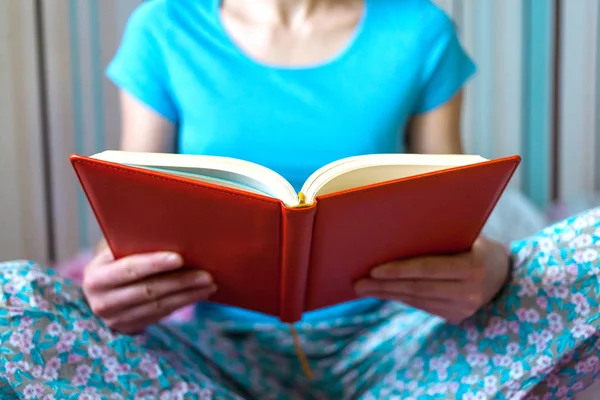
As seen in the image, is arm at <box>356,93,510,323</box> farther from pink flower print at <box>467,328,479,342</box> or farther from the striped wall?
the striped wall

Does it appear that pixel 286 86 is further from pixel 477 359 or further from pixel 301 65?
pixel 477 359

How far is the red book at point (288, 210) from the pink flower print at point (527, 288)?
0.09 meters

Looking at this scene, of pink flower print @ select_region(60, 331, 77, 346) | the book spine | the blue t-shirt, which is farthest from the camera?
the blue t-shirt

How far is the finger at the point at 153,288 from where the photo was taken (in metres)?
0.66

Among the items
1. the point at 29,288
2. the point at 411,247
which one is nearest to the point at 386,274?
the point at 411,247

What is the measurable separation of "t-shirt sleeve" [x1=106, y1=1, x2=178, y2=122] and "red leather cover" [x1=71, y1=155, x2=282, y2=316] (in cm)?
32

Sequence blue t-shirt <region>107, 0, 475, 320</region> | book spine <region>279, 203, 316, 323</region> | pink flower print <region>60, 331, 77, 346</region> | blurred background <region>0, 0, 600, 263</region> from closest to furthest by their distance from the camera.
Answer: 1. book spine <region>279, 203, 316, 323</region>
2. pink flower print <region>60, 331, 77, 346</region>
3. blue t-shirt <region>107, 0, 475, 320</region>
4. blurred background <region>0, 0, 600, 263</region>

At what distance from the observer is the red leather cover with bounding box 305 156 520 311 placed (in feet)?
1.92

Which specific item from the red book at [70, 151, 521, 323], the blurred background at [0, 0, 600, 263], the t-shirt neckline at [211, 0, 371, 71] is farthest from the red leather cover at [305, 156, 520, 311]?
the blurred background at [0, 0, 600, 263]

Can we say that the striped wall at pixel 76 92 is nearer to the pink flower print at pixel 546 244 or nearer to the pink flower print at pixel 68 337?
the pink flower print at pixel 68 337

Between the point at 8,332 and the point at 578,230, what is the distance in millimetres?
571

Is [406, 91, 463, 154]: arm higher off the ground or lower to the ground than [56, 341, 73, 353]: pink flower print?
higher

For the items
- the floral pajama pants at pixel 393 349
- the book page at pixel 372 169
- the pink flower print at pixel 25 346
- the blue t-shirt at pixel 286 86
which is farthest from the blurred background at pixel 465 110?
the book page at pixel 372 169

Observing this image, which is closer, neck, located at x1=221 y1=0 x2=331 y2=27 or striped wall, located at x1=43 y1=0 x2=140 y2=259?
neck, located at x1=221 y1=0 x2=331 y2=27
